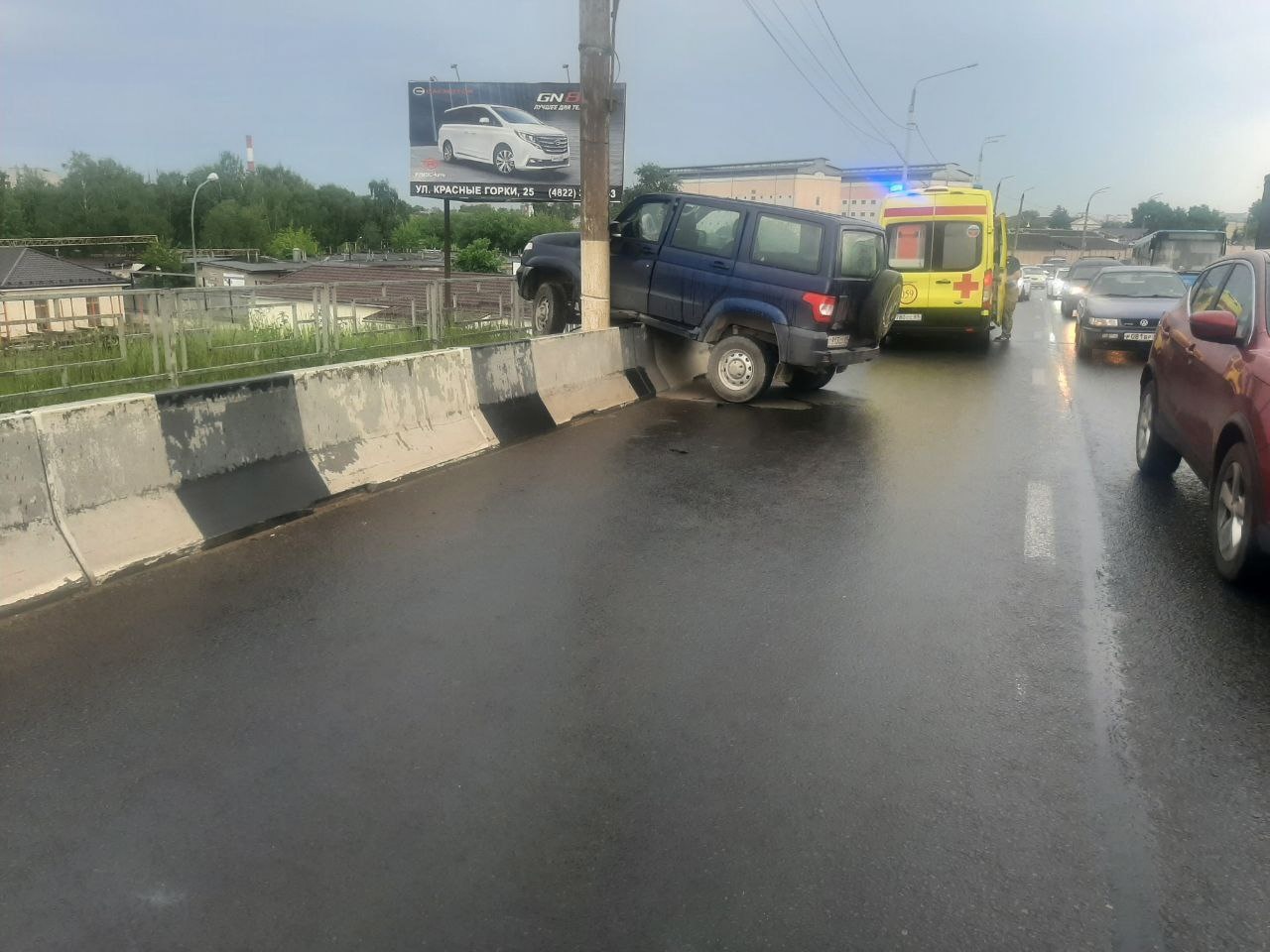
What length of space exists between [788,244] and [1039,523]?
18.0 feet

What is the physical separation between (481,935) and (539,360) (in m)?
7.68

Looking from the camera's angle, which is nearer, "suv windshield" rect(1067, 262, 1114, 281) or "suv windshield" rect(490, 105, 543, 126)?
"suv windshield" rect(490, 105, 543, 126)

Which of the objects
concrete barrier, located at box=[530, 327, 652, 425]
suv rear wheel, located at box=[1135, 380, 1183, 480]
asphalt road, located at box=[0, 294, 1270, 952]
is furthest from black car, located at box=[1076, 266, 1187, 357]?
asphalt road, located at box=[0, 294, 1270, 952]

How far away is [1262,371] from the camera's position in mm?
5379

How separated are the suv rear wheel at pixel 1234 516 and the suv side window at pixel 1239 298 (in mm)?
835

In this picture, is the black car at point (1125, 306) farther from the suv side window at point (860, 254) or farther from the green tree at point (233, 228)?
the green tree at point (233, 228)

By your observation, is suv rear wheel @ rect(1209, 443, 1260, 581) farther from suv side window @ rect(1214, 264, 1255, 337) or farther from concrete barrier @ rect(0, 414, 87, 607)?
concrete barrier @ rect(0, 414, 87, 607)

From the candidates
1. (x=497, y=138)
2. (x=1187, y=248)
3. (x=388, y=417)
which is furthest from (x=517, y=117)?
(x=1187, y=248)

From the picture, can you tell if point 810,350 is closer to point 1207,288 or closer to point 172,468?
point 1207,288

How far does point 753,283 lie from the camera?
11359 millimetres

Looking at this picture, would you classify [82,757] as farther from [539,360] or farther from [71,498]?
[539,360]

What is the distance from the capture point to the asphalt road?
275cm

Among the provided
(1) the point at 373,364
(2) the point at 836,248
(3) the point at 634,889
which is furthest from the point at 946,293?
(3) the point at 634,889

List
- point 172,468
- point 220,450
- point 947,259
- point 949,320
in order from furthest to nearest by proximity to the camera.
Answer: point 949,320 → point 947,259 → point 220,450 → point 172,468
